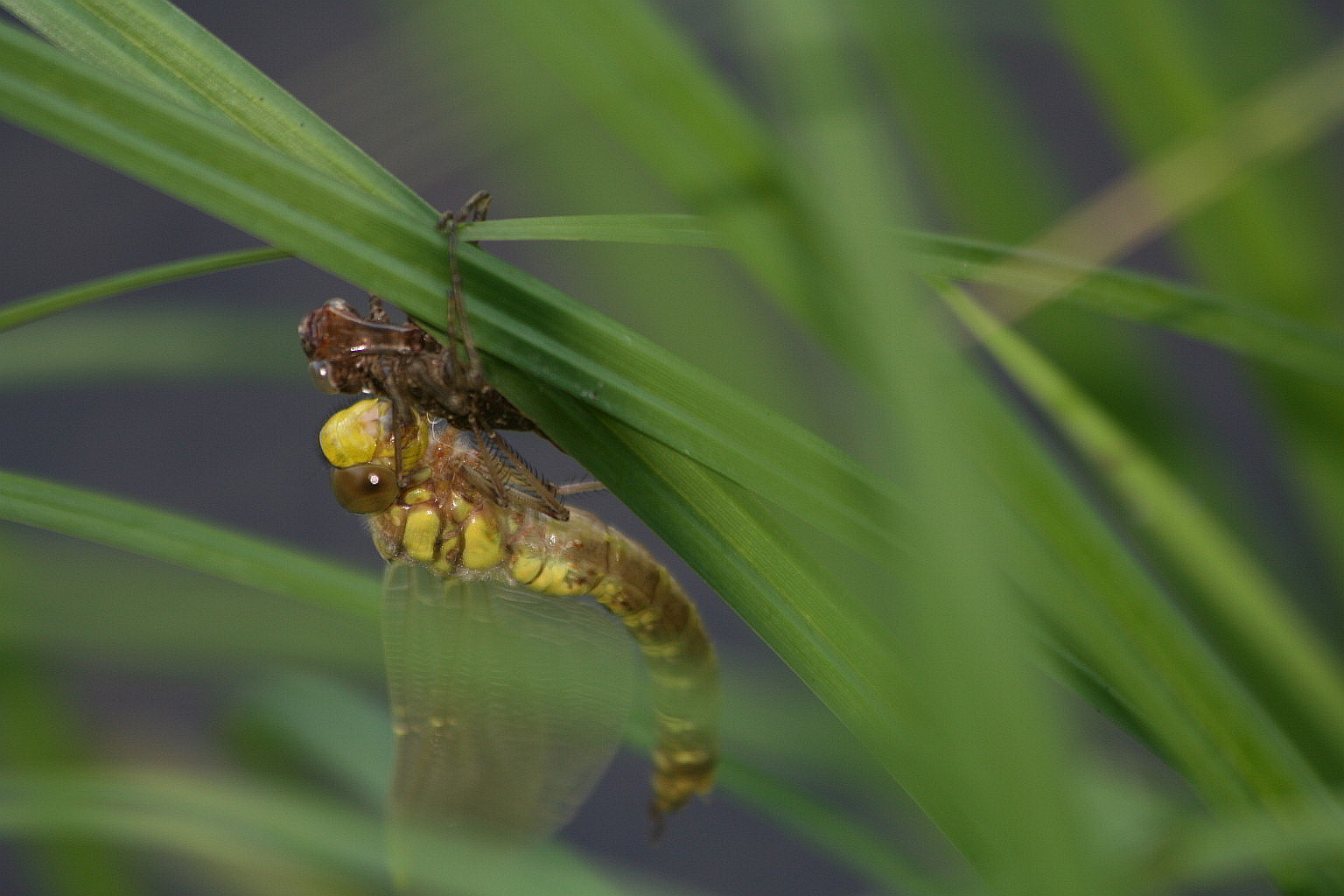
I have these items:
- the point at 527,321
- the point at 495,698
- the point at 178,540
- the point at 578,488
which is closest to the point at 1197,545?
the point at 578,488

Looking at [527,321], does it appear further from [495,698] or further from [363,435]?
[495,698]

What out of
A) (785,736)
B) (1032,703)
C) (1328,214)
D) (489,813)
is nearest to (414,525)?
(489,813)

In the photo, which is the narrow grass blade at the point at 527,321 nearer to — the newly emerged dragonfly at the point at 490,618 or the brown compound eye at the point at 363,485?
the newly emerged dragonfly at the point at 490,618

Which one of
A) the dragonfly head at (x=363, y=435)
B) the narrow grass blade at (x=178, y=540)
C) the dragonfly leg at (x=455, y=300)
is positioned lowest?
the narrow grass blade at (x=178, y=540)

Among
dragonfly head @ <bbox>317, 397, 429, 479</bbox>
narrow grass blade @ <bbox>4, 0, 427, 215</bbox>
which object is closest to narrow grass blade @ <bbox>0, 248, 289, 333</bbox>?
narrow grass blade @ <bbox>4, 0, 427, 215</bbox>

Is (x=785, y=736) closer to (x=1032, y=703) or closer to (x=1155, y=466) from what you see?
(x=1155, y=466)

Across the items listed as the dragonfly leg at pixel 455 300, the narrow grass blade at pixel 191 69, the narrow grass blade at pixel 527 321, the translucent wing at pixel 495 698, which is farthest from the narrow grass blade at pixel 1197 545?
the translucent wing at pixel 495 698
